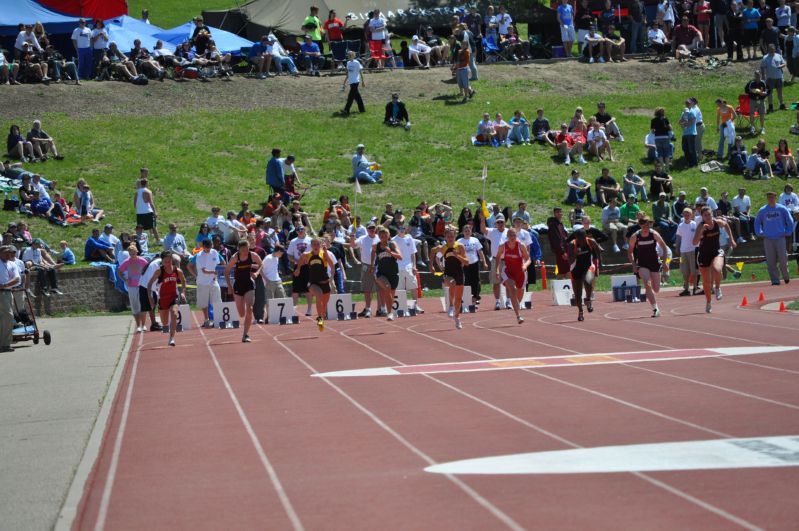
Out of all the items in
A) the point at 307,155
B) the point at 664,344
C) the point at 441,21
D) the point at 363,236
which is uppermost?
the point at 441,21

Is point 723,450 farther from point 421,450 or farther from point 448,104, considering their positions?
point 448,104

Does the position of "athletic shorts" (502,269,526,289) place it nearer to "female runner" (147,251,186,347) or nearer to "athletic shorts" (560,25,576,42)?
"female runner" (147,251,186,347)

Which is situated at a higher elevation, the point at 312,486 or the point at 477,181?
the point at 477,181

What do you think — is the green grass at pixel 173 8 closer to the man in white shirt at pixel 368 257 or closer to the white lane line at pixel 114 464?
the man in white shirt at pixel 368 257

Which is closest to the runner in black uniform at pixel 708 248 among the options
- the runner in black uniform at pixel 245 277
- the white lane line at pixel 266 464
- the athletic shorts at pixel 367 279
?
the athletic shorts at pixel 367 279

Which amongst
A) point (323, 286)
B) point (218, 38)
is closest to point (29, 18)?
point (218, 38)

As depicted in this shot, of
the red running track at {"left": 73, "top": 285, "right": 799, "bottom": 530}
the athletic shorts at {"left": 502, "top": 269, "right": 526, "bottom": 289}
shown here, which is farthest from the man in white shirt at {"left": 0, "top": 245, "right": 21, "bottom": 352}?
the athletic shorts at {"left": 502, "top": 269, "right": 526, "bottom": 289}

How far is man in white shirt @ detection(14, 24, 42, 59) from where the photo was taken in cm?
3797

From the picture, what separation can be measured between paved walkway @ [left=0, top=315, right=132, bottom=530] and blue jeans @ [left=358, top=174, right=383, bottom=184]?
40.2ft

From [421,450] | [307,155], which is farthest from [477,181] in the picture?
[421,450]

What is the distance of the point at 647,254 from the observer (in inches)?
875

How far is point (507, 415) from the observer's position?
1257 centimetres

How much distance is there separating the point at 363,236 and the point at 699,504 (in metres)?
19.5

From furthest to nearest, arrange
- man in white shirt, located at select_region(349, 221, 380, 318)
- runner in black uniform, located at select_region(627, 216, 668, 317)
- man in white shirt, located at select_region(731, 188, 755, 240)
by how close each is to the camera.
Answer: man in white shirt, located at select_region(731, 188, 755, 240) < man in white shirt, located at select_region(349, 221, 380, 318) < runner in black uniform, located at select_region(627, 216, 668, 317)
